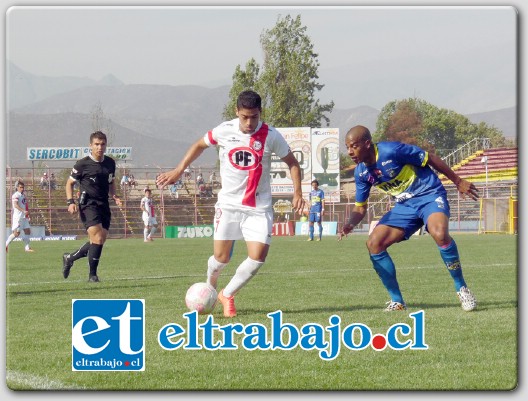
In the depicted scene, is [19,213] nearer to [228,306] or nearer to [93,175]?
[93,175]

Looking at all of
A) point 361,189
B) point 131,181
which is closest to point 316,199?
point 131,181

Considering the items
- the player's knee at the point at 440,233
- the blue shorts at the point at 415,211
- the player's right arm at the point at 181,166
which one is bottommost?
the player's knee at the point at 440,233

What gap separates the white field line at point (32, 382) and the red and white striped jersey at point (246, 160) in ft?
11.4

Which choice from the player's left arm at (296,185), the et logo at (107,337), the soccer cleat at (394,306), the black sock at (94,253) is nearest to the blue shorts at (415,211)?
the soccer cleat at (394,306)

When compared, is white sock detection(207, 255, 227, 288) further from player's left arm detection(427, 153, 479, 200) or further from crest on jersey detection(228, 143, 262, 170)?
player's left arm detection(427, 153, 479, 200)

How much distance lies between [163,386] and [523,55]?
378 centimetres

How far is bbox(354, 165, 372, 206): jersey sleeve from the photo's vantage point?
10.6 meters

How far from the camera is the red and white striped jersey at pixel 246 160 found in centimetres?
970

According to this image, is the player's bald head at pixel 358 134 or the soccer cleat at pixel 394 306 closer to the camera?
the player's bald head at pixel 358 134

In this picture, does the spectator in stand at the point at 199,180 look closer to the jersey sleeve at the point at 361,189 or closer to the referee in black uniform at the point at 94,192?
the referee in black uniform at the point at 94,192

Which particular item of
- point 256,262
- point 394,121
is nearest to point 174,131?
point 394,121

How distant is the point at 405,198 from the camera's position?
35.4ft

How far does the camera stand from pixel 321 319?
1002cm

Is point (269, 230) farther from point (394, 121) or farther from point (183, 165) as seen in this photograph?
point (394, 121)
